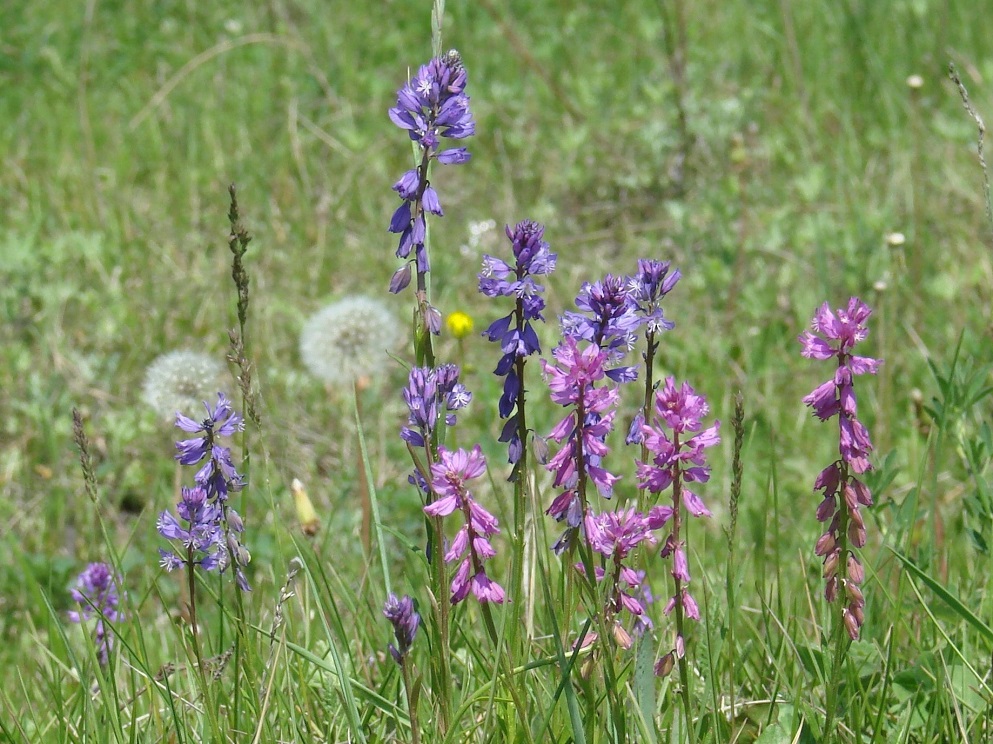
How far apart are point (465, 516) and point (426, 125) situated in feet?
1.88

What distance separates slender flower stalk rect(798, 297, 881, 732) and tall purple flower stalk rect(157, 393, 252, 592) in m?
0.88

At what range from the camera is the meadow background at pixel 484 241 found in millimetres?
3207

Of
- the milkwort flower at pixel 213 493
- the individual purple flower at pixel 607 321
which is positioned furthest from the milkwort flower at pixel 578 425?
the milkwort flower at pixel 213 493

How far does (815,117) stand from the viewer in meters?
6.39

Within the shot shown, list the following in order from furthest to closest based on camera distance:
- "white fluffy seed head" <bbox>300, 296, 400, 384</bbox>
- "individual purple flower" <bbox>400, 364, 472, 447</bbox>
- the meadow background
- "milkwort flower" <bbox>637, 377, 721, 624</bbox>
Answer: "white fluffy seed head" <bbox>300, 296, 400, 384</bbox> → the meadow background → "milkwort flower" <bbox>637, 377, 721, 624</bbox> → "individual purple flower" <bbox>400, 364, 472, 447</bbox>

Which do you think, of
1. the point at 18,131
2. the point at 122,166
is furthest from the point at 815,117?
the point at 18,131

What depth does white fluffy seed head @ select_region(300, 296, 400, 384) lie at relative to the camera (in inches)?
171

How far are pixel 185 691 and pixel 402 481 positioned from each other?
2.19m

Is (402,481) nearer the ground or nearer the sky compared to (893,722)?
nearer the ground

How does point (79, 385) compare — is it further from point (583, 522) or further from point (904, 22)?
point (904, 22)

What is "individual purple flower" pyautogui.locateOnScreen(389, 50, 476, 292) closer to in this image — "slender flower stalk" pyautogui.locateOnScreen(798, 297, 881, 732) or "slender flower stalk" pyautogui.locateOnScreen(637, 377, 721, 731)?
"slender flower stalk" pyautogui.locateOnScreen(637, 377, 721, 731)

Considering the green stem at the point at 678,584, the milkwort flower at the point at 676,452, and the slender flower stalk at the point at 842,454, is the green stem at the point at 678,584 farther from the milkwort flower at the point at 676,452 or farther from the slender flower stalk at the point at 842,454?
the slender flower stalk at the point at 842,454

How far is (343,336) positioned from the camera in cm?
436

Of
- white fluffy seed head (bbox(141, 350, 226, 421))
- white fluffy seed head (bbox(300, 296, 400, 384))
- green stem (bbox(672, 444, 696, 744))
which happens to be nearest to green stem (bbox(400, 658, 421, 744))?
green stem (bbox(672, 444, 696, 744))
